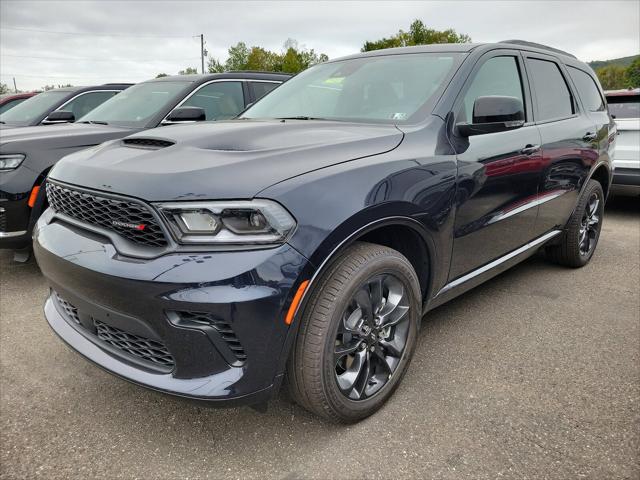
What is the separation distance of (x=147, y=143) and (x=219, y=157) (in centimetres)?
58

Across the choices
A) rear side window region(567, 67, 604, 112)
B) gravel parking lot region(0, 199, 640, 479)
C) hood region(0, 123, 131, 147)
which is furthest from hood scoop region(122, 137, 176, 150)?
rear side window region(567, 67, 604, 112)

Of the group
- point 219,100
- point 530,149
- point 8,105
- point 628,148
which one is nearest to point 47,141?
point 219,100

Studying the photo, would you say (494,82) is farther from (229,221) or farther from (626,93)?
(626,93)

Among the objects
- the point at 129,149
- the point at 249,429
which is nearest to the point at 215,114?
the point at 129,149

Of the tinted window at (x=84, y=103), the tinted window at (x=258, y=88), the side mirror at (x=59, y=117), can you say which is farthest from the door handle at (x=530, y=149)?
the tinted window at (x=84, y=103)

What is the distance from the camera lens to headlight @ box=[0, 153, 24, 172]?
12.2 feet

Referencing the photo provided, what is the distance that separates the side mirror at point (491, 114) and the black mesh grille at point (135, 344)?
1.76 m

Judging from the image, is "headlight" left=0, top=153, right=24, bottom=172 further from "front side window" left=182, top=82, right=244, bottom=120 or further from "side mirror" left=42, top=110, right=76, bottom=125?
"side mirror" left=42, top=110, right=76, bottom=125

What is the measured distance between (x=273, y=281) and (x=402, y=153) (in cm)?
92

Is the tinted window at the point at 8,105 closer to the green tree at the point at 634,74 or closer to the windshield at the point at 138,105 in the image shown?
the windshield at the point at 138,105

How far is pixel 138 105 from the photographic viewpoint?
4996 millimetres

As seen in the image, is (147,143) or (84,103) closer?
(147,143)

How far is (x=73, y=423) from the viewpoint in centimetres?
220

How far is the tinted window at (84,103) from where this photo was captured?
7.11 metres
